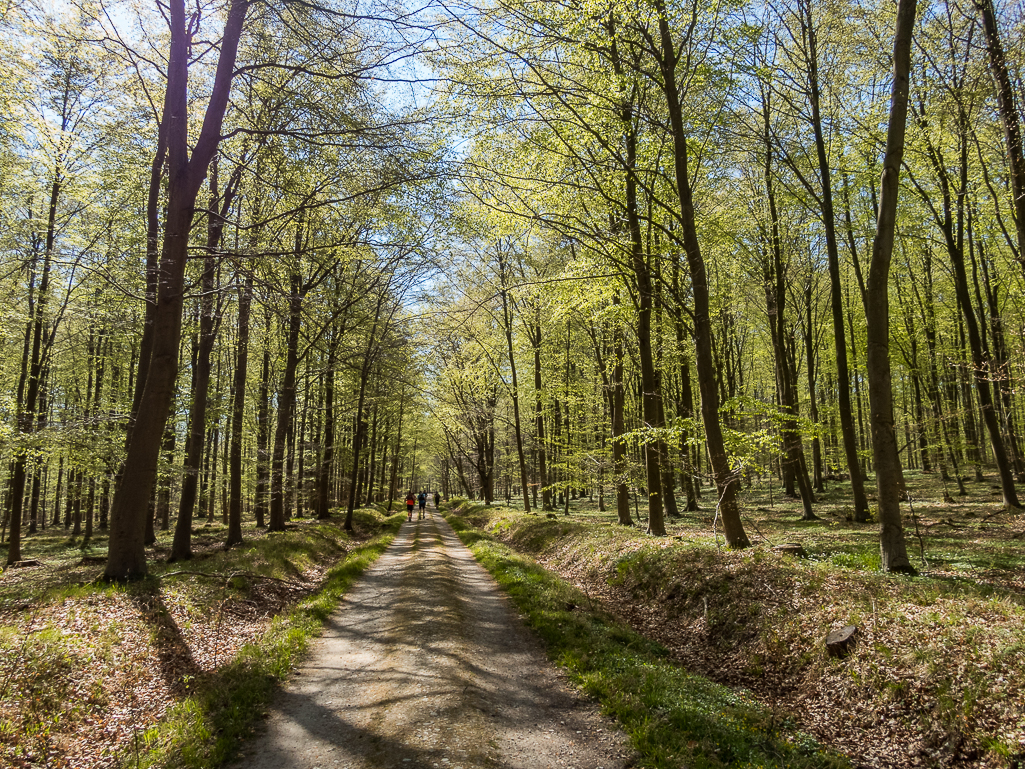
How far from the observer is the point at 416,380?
25.4 metres

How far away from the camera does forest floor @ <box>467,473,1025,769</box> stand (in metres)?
4.57

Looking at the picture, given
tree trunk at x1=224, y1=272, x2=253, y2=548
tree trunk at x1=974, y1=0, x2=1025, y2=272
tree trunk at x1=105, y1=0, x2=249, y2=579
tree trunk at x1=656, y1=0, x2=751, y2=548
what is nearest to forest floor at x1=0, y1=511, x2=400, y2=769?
tree trunk at x1=105, y1=0, x2=249, y2=579

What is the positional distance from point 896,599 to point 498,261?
863 inches

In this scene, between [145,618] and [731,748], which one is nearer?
[731,748]

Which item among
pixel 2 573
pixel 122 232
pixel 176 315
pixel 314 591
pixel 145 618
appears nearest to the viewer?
pixel 145 618

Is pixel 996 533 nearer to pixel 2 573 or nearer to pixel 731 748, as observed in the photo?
pixel 731 748

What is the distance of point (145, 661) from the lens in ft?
20.2

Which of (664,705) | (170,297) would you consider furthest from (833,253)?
(170,297)

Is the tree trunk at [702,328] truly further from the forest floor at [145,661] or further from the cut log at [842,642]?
the forest floor at [145,661]

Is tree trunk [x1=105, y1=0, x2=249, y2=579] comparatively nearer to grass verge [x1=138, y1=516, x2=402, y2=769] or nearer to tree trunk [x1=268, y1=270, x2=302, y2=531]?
grass verge [x1=138, y1=516, x2=402, y2=769]

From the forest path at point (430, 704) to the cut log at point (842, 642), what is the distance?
2976 millimetres

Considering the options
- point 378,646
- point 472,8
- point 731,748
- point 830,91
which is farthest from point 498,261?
point 731,748

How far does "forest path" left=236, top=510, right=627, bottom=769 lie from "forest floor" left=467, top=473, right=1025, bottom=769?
2436mm

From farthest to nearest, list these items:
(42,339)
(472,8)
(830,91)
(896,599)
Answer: (42,339) → (830,91) → (472,8) → (896,599)
